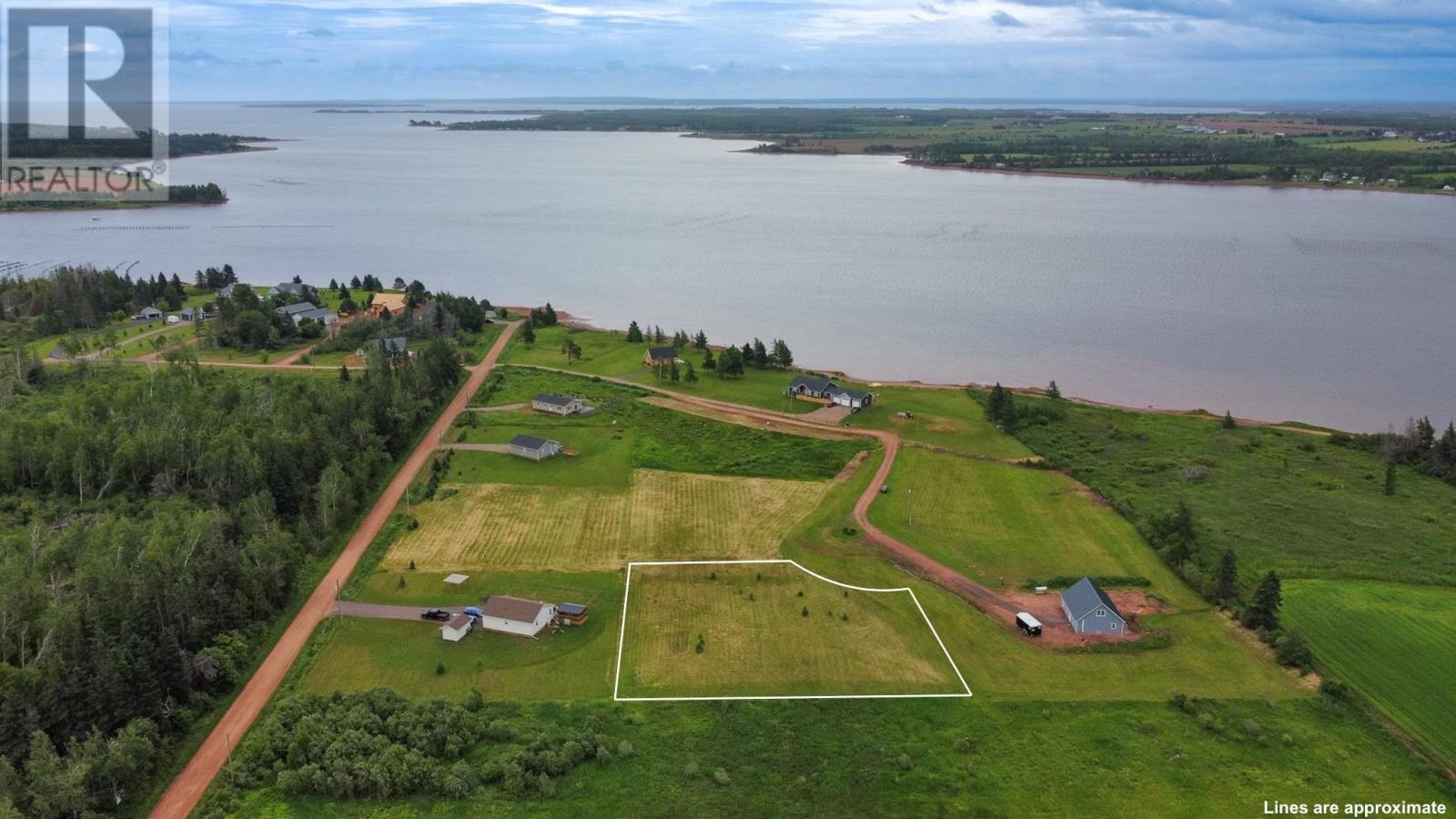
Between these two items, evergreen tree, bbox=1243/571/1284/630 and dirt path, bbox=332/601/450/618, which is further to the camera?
dirt path, bbox=332/601/450/618

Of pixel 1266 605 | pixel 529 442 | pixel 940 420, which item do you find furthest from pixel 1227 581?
pixel 529 442

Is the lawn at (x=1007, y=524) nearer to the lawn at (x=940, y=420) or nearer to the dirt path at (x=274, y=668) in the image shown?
the lawn at (x=940, y=420)

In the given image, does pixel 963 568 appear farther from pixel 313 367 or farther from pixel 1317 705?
pixel 313 367

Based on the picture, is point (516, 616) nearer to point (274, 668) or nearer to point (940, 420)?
point (274, 668)

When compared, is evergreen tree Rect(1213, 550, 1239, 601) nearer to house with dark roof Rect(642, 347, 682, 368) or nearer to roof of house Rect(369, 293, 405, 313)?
house with dark roof Rect(642, 347, 682, 368)

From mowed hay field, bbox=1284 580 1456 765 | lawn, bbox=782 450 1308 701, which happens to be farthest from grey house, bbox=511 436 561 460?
mowed hay field, bbox=1284 580 1456 765

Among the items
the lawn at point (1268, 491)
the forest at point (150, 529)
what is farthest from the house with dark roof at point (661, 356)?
the lawn at point (1268, 491)
